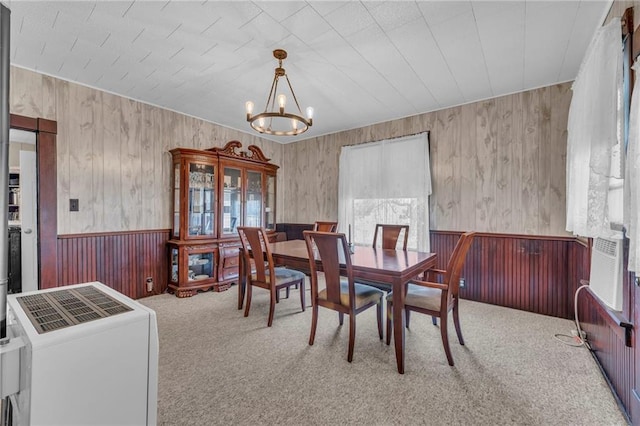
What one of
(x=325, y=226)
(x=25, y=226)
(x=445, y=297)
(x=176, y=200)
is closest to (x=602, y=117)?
(x=445, y=297)

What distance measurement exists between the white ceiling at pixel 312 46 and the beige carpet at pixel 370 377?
244cm

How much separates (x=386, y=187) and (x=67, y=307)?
386 centimetres

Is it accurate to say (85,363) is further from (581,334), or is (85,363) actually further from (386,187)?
(386,187)

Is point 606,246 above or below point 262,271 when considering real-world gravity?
above

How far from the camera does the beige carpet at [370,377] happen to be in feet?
5.26

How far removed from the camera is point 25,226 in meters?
3.44

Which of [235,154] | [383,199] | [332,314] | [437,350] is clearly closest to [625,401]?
[437,350]

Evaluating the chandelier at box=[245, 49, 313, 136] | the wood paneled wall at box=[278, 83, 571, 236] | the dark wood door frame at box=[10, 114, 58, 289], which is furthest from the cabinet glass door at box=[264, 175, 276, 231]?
the dark wood door frame at box=[10, 114, 58, 289]

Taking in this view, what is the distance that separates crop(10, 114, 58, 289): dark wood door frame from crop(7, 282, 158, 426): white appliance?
8.63 ft

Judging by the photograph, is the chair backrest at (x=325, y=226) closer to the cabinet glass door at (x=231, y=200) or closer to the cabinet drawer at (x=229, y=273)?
the cabinet glass door at (x=231, y=200)

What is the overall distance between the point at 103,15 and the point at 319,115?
2514mm

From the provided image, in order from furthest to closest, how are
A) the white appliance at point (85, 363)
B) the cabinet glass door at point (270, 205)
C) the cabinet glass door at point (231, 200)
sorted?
1. the cabinet glass door at point (270, 205)
2. the cabinet glass door at point (231, 200)
3. the white appliance at point (85, 363)

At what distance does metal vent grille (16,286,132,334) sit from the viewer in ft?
2.60

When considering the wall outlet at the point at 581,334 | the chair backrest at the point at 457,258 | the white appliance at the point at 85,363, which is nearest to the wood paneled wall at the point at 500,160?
the wall outlet at the point at 581,334
